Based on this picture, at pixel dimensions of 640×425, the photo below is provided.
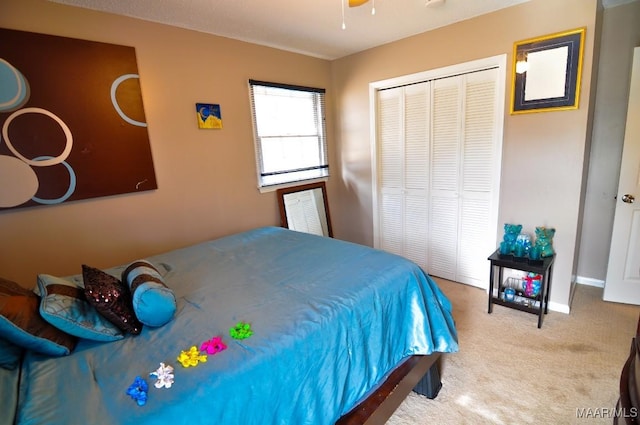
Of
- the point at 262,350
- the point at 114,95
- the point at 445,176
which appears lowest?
the point at 262,350

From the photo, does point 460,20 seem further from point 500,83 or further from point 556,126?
point 556,126

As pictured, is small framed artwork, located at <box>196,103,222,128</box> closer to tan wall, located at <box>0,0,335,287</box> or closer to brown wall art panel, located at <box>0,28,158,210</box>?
tan wall, located at <box>0,0,335,287</box>

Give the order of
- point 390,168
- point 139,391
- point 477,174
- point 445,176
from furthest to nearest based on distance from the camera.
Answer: point 390,168 → point 445,176 → point 477,174 → point 139,391

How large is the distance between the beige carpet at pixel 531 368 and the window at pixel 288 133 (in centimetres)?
215

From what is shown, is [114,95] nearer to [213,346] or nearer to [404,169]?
[213,346]

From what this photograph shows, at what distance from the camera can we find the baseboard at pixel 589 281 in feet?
9.55

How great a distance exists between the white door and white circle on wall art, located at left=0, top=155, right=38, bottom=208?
434 cm

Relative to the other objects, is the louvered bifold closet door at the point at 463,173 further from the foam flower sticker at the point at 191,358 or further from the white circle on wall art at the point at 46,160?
the white circle on wall art at the point at 46,160

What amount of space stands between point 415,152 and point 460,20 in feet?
3.98

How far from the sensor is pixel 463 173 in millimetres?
2943

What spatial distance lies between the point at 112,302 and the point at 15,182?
132 cm

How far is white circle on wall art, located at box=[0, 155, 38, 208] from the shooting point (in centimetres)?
186

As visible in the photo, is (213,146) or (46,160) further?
(213,146)

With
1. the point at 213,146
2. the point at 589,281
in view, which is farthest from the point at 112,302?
the point at 589,281
